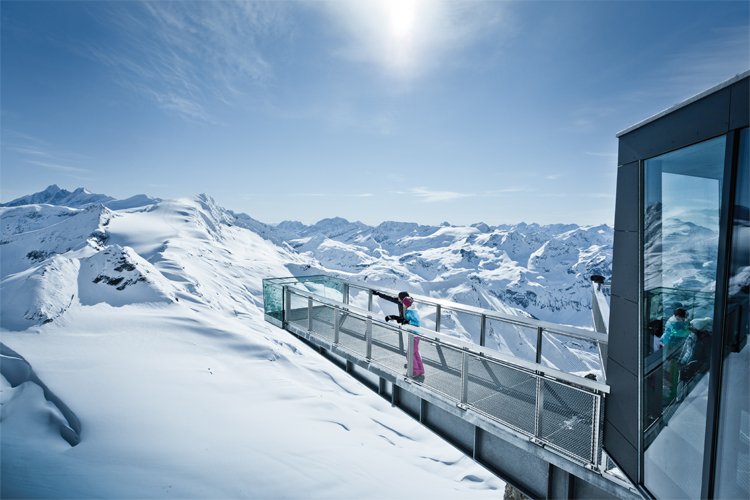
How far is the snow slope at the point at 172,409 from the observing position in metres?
20.1

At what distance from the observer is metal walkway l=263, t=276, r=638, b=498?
5.09 metres

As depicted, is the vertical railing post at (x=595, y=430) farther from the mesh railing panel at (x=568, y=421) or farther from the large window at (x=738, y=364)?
the large window at (x=738, y=364)

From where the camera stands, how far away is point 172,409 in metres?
26.6

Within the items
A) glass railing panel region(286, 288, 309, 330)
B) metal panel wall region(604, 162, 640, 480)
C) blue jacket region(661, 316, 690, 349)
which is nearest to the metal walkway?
metal panel wall region(604, 162, 640, 480)

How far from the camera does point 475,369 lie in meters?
7.31

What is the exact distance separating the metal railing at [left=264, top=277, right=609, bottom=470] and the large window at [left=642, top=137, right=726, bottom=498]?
2.22 ft

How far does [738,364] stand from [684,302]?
2.98 ft

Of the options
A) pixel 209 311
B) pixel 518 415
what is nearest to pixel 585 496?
pixel 518 415

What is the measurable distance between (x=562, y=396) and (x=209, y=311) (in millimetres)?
55291

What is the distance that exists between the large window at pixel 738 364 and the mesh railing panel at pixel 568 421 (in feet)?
5.50

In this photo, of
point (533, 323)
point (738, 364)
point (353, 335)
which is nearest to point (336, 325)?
point (353, 335)

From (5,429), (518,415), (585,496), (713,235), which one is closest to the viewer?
(713,235)

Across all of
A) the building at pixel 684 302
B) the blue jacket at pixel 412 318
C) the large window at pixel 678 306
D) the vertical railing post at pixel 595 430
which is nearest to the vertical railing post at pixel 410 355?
the blue jacket at pixel 412 318

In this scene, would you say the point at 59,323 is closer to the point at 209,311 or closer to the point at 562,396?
the point at 209,311
